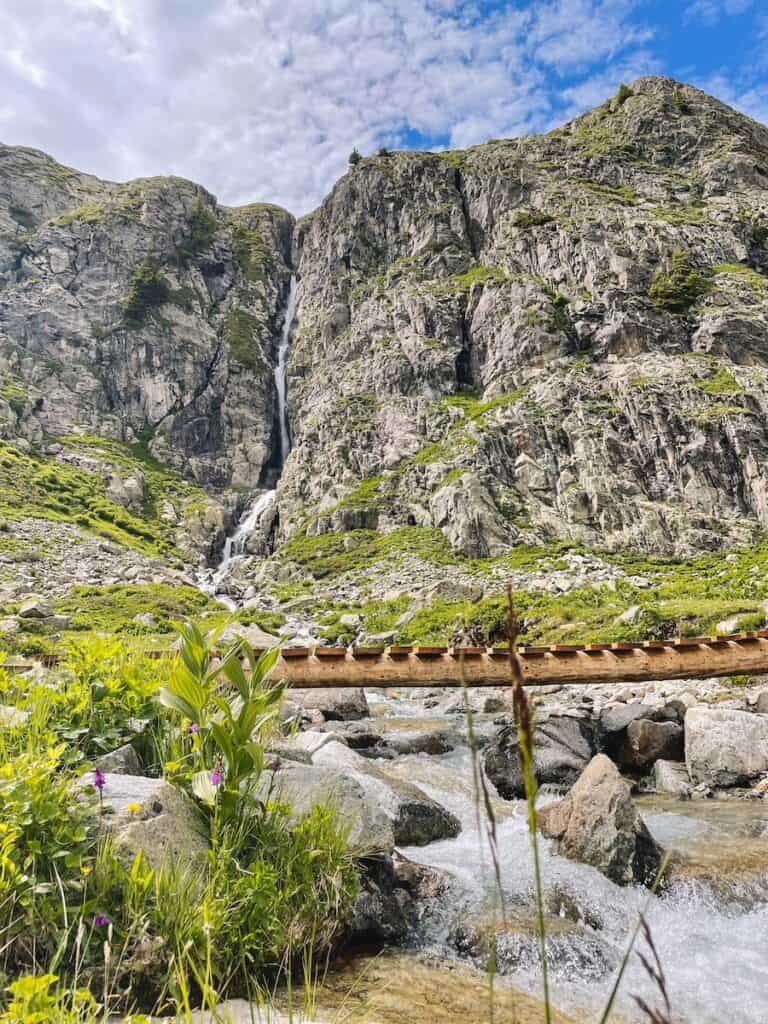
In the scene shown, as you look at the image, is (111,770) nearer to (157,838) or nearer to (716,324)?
(157,838)

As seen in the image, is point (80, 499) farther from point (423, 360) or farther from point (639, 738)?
point (639, 738)

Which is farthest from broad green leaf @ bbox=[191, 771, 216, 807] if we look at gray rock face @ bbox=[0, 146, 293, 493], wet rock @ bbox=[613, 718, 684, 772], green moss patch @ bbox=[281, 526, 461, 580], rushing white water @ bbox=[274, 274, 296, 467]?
rushing white water @ bbox=[274, 274, 296, 467]

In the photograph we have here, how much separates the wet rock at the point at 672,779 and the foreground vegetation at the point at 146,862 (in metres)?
7.39

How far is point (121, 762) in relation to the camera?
4.57m

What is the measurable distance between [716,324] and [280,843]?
69.6 meters

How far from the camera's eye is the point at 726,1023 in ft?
15.0

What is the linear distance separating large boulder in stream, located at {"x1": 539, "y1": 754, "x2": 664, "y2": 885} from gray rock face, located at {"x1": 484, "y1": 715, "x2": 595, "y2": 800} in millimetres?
2493

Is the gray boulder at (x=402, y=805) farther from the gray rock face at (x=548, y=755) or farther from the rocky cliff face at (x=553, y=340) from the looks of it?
the rocky cliff face at (x=553, y=340)

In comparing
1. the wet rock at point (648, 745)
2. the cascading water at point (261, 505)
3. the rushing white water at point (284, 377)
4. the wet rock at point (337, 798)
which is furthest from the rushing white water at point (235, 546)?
the wet rock at point (337, 798)

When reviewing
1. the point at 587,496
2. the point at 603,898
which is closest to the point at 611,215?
the point at 587,496

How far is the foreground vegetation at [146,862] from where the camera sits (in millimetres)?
2992

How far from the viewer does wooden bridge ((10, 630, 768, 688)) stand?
995cm

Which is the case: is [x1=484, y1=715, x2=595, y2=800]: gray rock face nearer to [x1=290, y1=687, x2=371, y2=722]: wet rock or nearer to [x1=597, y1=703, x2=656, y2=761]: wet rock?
[x1=597, y1=703, x2=656, y2=761]: wet rock

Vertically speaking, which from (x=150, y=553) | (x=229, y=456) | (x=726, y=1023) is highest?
(x=229, y=456)
